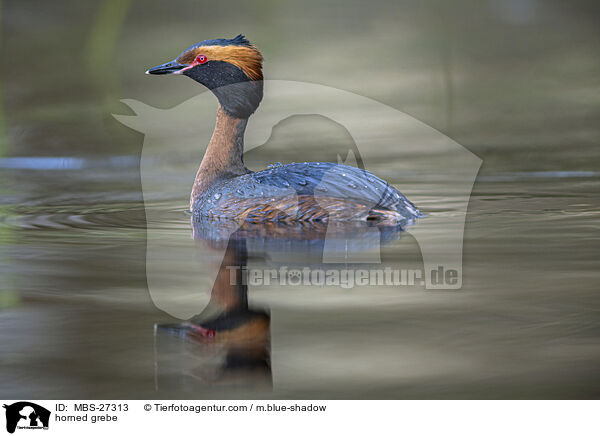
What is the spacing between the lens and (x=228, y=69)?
21.2ft

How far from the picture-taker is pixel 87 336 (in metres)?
3.23

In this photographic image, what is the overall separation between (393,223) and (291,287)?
194 cm

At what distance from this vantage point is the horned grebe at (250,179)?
5816mm

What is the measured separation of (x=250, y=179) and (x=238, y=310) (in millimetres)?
2534

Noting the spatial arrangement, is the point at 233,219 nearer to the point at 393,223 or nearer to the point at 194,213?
the point at 194,213

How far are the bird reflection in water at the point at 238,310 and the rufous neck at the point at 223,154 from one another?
62 cm
